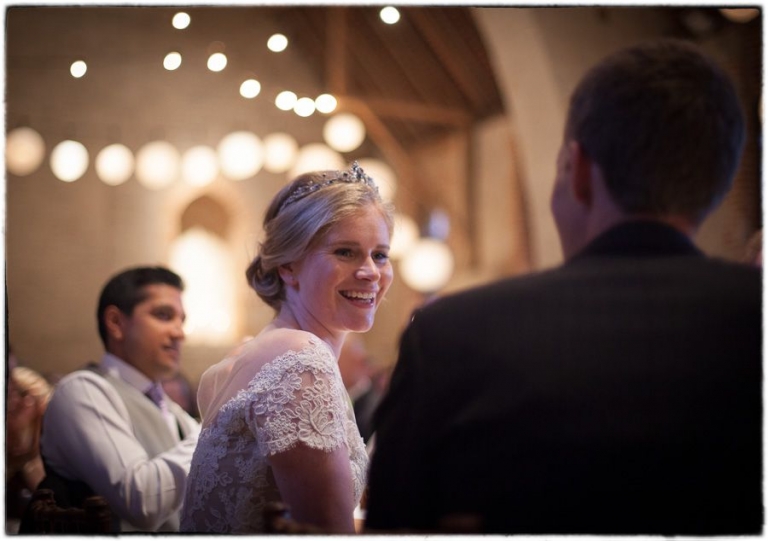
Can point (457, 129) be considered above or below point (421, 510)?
above

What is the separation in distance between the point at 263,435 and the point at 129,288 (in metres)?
1.31

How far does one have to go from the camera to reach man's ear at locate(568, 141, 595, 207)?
142 cm

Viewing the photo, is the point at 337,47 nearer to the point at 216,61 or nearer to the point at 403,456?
the point at 216,61

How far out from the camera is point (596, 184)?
1413mm

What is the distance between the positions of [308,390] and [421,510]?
0.48m

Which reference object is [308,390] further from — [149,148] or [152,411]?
[149,148]

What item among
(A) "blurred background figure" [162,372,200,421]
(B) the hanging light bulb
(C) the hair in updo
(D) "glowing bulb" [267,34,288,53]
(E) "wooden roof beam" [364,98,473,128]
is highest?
(E) "wooden roof beam" [364,98,473,128]

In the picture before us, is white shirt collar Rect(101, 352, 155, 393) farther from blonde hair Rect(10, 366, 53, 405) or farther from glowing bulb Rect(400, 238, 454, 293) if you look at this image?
glowing bulb Rect(400, 238, 454, 293)

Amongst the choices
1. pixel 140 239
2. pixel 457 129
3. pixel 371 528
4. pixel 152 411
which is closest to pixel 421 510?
pixel 371 528

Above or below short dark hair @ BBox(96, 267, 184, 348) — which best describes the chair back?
below

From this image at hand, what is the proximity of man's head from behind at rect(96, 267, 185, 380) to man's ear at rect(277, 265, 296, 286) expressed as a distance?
0.91m

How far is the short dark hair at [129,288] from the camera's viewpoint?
2900mm

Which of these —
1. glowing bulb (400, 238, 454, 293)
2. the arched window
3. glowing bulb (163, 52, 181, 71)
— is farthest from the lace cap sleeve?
the arched window

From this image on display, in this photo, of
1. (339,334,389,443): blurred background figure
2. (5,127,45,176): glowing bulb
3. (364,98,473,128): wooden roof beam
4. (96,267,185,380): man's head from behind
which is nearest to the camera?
(96,267,185,380): man's head from behind
